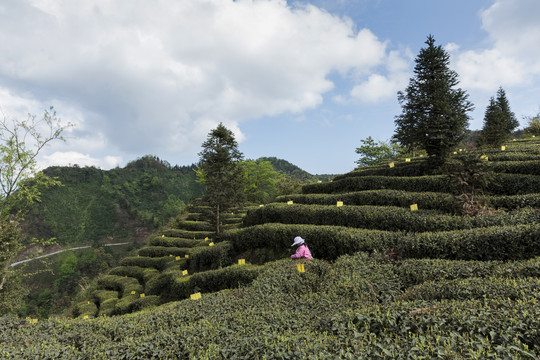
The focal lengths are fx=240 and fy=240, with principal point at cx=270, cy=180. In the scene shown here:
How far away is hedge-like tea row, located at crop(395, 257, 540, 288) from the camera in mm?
5012

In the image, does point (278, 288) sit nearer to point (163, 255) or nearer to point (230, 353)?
point (230, 353)

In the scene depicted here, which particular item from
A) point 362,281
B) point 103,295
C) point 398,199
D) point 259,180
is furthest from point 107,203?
point 362,281

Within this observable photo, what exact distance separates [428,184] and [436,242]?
6.11 m

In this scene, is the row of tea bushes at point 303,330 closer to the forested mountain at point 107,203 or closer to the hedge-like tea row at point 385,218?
the hedge-like tea row at point 385,218

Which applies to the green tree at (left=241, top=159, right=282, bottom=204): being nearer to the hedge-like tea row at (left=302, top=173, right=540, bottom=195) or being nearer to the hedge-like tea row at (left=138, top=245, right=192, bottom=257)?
the hedge-like tea row at (left=138, top=245, right=192, bottom=257)

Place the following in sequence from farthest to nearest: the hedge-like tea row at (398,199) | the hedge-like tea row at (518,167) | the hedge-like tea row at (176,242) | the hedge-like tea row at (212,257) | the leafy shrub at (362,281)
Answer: the hedge-like tea row at (176,242) → the hedge-like tea row at (212,257) → the hedge-like tea row at (518,167) → the hedge-like tea row at (398,199) → the leafy shrub at (362,281)

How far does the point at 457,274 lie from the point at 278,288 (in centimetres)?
428

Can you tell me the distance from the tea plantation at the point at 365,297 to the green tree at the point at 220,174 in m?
5.16

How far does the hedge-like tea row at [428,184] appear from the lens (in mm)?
10297

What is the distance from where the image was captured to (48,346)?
457 centimetres

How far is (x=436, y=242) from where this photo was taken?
751 cm

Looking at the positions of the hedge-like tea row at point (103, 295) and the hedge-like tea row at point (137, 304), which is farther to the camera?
the hedge-like tea row at point (103, 295)

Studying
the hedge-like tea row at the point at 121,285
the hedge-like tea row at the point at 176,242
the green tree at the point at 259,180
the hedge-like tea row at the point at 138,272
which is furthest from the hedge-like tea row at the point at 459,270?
the green tree at the point at 259,180

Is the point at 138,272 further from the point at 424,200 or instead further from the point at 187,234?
the point at 424,200
